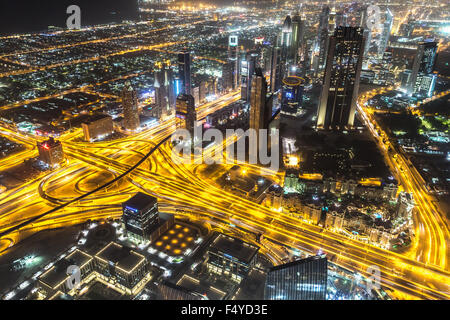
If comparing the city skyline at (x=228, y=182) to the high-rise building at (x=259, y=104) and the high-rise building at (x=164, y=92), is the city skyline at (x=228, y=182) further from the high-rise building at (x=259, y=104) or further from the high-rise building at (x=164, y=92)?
the high-rise building at (x=164, y=92)

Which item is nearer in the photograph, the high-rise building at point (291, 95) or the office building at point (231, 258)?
the office building at point (231, 258)

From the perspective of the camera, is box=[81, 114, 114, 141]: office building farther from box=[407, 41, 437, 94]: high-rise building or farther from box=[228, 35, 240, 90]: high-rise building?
box=[407, 41, 437, 94]: high-rise building

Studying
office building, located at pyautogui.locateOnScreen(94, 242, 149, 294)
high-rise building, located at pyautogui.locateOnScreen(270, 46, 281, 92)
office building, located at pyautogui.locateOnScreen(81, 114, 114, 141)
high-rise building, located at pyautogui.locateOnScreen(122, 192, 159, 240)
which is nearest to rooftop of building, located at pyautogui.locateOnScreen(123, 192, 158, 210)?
high-rise building, located at pyautogui.locateOnScreen(122, 192, 159, 240)

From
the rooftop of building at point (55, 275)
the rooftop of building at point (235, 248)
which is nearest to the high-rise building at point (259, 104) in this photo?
the rooftop of building at point (235, 248)

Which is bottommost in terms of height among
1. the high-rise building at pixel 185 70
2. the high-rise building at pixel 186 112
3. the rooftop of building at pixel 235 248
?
the rooftop of building at pixel 235 248

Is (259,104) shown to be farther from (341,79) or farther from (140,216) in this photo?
(140,216)

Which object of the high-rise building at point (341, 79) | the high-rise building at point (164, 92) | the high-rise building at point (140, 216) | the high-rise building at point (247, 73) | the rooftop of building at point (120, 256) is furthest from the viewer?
the high-rise building at point (247, 73)

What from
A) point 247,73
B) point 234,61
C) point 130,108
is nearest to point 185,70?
point 247,73

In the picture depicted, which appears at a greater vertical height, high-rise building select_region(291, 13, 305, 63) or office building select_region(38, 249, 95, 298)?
high-rise building select_region(291, 13, 305, 63)
